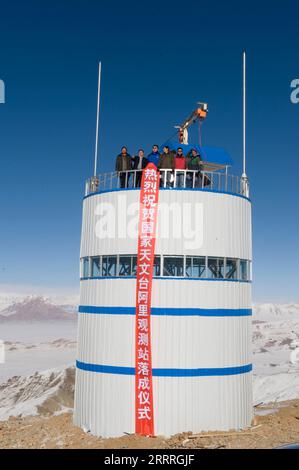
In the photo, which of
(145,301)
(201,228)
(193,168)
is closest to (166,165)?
(193,168)

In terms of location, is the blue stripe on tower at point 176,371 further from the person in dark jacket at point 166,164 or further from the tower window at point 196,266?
the person in dark jacket at point 166,164

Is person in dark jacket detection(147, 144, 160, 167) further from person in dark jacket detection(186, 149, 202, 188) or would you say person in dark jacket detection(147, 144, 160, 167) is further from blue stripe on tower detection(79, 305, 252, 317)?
blue stripe on tower detection(79, 305, 252, 317)

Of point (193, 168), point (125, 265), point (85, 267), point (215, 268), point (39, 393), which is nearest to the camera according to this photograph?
point (125, 265)

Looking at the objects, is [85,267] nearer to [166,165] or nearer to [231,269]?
[166,165]

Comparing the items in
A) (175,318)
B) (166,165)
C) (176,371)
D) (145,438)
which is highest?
(166,165)

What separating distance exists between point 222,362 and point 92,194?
462 inches

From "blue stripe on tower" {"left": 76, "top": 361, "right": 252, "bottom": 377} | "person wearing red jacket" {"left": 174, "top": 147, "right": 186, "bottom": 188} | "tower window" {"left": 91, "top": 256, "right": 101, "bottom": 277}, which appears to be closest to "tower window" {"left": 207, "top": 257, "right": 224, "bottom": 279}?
"person wearing red jacket" {"left": 174, "top": 147, "right": 186, "bottom": 188}

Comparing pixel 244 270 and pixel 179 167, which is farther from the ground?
pixel 179 167

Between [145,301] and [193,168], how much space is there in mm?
7765

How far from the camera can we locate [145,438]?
22.1 metres

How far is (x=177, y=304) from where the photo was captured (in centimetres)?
2327

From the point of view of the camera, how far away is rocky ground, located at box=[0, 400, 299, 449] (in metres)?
21.2

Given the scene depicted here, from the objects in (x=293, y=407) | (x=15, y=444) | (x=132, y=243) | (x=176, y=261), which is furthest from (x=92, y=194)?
(x=293, y=407)

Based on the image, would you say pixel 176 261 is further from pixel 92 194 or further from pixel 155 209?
pixel 92 194
